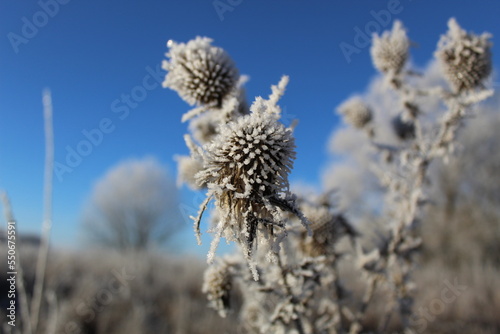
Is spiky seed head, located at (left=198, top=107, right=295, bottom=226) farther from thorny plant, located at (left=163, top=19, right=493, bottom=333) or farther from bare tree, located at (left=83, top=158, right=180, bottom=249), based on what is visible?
bare tree, located at (left=83, top=158, right=180, bottom=249)

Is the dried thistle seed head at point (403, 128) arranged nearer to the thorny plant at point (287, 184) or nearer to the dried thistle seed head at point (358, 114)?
the thorny plant at point (287, 184)

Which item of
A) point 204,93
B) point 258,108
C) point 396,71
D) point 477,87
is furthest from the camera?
point 396,71

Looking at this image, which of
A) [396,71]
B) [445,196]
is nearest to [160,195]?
[445,196]

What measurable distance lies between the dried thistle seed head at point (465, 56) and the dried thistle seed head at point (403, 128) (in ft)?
1.83

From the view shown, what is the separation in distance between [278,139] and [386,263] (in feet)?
4.43

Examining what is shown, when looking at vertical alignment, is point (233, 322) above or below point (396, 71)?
below

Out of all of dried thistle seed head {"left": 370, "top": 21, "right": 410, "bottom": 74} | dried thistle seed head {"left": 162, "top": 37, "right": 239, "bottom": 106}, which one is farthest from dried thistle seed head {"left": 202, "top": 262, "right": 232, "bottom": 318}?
dried thistle seed head {"left": 370, "top": 21, "right": 410, "bottom": 74}

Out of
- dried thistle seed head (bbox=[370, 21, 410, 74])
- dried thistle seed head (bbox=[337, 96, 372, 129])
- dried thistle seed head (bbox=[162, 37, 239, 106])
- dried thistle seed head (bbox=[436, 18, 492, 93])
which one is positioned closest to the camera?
dried thistle seed head (bbox=[162, 37, 239, 106])

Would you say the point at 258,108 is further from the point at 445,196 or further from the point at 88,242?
the point at 88,242

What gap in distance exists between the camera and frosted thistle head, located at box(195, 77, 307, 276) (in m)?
0.89

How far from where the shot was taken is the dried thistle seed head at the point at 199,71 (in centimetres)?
129

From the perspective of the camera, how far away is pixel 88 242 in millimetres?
30359

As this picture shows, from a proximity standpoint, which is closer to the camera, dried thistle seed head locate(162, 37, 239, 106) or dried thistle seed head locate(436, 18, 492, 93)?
dried thistle seed head locate(162, 37, 239, 106)

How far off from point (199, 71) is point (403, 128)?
6.37ft
